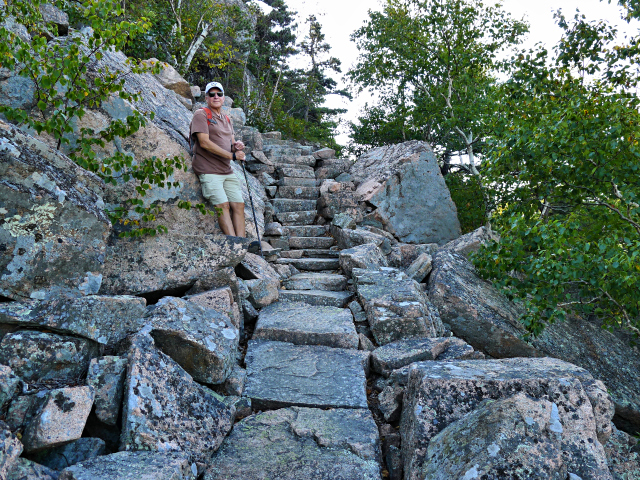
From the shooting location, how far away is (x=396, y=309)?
4.52 m

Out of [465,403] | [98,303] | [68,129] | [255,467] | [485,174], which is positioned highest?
[485,174]

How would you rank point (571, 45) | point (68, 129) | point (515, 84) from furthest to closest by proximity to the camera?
1. point (515, 84)
2. point (571, 45)
3. point (68, 129)

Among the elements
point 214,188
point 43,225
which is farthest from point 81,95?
point 214,188

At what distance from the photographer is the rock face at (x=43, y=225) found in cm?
267

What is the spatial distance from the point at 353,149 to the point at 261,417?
13720mm

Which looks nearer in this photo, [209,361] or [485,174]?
[209,361]

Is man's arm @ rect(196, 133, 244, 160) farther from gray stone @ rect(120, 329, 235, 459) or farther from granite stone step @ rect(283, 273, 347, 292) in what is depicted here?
gray stone @ rect(120, 329, 235, 459)

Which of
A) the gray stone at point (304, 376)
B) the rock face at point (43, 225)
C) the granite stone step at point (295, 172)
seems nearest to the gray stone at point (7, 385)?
the rock face at point (43, 225)

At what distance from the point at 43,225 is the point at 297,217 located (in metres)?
5.81

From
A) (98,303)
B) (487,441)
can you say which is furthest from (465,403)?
(98,303)

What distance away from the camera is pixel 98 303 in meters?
2.64

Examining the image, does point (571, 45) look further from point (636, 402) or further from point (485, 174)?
point (636, 402)

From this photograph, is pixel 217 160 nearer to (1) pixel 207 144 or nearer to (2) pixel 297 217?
(1) pixel 207 144

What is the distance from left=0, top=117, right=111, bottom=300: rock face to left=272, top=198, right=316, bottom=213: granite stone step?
5.49 m
